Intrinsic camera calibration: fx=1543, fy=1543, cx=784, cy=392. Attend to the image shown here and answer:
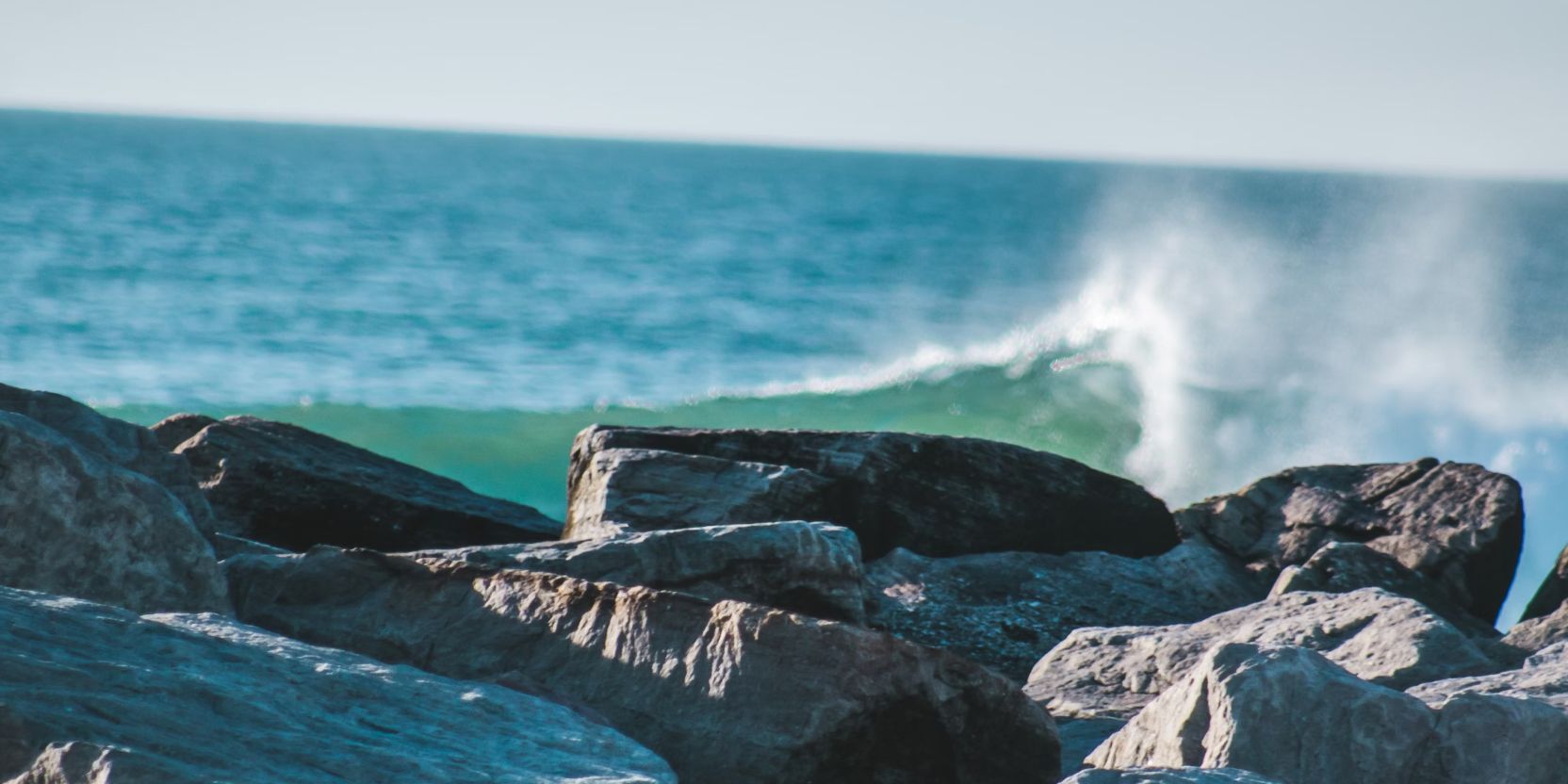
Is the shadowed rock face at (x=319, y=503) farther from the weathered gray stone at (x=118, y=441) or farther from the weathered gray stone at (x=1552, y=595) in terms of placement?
the weathered gray stone at (x=1552, y=595)

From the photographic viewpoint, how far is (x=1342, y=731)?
2873 millimetres

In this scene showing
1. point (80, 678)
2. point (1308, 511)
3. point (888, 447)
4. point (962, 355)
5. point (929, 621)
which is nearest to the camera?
point (80, 678)

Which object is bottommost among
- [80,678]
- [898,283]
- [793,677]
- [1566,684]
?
[80,678]

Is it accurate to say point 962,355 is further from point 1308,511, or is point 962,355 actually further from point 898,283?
point 898,283

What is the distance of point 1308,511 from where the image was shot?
6.63m

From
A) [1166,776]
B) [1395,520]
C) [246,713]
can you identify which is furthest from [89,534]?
[1395,520]

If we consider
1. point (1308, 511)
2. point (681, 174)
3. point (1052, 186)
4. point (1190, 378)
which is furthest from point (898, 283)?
point (1052, 186)

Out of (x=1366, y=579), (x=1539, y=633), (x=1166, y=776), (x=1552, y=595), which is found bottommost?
(x=1166, y=776)

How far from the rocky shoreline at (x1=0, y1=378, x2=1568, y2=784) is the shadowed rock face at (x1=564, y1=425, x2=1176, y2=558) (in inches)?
1.0

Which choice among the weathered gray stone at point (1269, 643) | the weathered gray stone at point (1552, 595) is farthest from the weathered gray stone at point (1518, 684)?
the weathered gray stone at point (1552, 595)

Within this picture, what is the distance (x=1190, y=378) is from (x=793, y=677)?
1190 cm

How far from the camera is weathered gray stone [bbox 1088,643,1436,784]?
2.84 m

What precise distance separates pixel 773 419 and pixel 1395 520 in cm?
919

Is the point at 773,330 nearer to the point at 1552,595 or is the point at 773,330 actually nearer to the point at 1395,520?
the point at 1395,520
